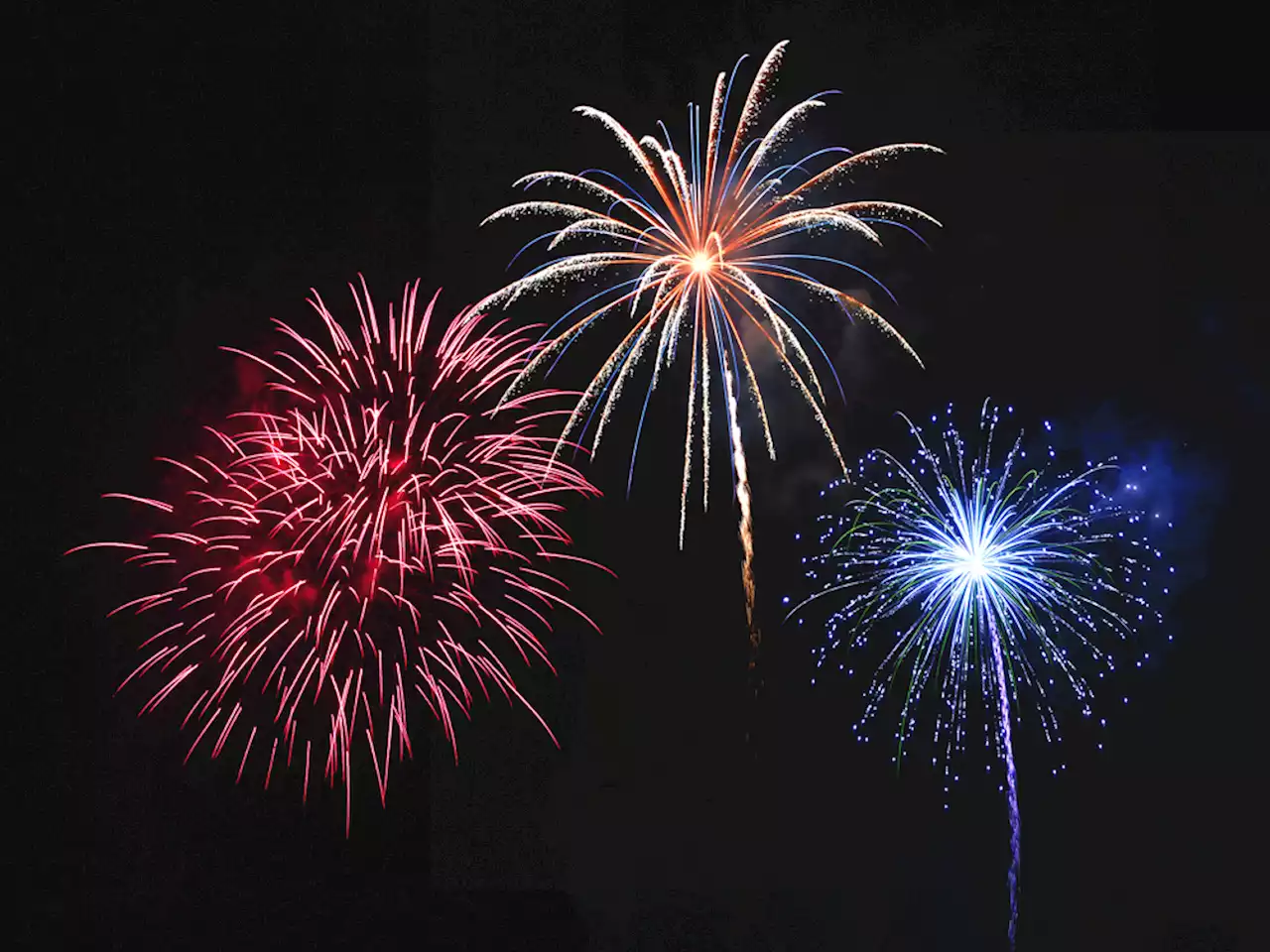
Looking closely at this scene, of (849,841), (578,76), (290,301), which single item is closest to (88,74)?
(290,301)

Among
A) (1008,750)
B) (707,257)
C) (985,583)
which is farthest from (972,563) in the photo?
(707,257)

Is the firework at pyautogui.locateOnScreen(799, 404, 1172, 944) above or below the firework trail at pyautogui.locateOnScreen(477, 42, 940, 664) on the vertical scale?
below

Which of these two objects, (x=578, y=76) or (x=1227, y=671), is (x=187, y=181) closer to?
(x=578, y=76)

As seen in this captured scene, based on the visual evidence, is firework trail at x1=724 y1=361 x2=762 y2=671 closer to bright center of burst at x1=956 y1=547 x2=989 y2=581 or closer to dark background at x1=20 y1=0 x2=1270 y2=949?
dark background at x1=20 y1=0 x2=1270 y2=949

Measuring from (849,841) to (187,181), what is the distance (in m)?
4.37

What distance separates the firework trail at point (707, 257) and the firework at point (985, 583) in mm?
411

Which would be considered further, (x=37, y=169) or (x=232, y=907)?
(x=37, y=169)

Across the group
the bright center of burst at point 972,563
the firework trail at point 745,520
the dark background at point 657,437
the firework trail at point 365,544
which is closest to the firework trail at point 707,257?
the firework trail at point 745,520

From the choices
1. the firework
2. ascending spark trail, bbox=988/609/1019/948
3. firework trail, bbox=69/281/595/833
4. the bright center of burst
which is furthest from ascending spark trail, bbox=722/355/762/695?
ascending spark trail, bbox=988/609/1019/948

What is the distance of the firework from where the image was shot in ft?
11.5

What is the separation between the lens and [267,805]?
3625 mm

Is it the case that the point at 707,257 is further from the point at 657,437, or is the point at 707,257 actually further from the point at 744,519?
the point at 744,519

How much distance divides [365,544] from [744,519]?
1.69 m

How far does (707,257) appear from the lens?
11.6 ft
